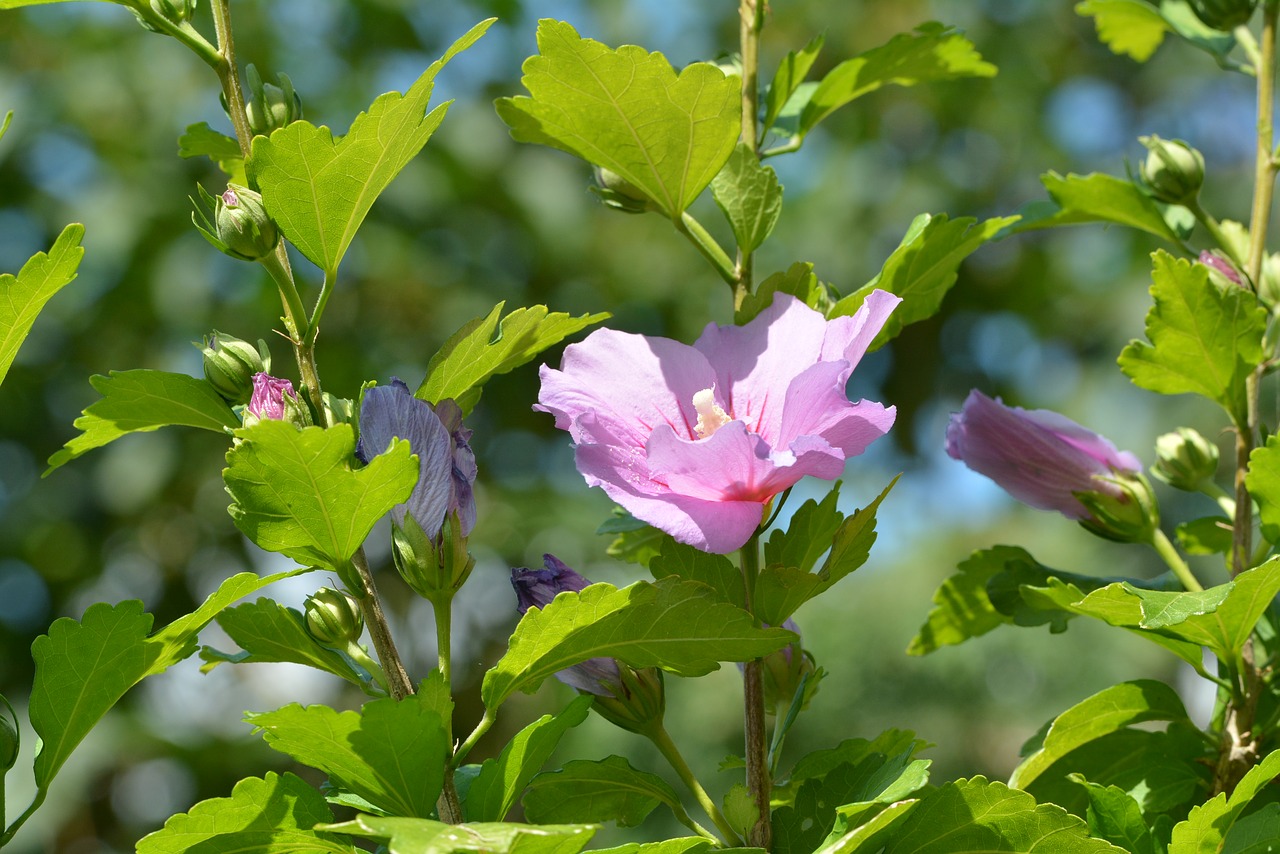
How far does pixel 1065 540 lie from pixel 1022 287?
4.38ft

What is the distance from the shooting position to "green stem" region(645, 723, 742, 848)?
1.57 feet

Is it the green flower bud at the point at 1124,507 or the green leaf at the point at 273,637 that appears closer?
the green leaf at the point at 273,637

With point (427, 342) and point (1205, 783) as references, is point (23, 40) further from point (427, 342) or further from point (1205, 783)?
point (1205, 783)

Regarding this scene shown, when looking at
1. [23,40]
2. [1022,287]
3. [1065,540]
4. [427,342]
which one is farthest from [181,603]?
[1022,287]

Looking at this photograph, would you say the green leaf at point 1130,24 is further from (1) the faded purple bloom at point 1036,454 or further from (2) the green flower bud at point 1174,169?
(1) the faded purple bloom at point 1036,454

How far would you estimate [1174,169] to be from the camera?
2.41ft

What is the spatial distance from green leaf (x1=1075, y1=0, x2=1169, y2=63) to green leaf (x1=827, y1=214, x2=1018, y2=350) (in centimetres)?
35

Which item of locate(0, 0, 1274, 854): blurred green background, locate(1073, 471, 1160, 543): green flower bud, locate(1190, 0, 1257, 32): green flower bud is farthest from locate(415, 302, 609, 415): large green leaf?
locate(0, 0, 1274, 854): blurred green background

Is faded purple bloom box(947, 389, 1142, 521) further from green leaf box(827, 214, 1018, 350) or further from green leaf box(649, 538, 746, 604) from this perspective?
green leaf box(649, 538, 746, 604)

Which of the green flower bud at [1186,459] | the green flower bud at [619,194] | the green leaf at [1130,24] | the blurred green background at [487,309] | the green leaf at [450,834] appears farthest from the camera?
the blurred green background at [487,309]

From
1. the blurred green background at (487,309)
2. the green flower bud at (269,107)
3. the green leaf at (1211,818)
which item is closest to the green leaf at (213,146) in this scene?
the green flower bud at (269,107)

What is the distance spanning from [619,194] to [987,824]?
320 mm

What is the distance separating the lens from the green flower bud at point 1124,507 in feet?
2.24

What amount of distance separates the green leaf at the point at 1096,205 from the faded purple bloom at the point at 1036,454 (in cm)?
12
